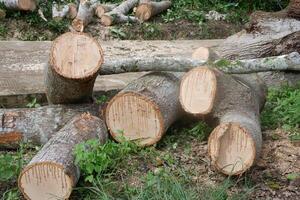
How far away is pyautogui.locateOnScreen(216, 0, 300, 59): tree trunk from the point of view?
19.8 feet

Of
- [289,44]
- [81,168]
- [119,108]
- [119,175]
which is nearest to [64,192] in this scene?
[81,168]

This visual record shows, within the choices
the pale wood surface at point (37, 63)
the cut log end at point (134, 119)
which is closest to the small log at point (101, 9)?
the pale wood surface at point (37, 63)

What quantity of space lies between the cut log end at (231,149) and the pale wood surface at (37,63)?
1819 millimetres

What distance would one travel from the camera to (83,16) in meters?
8.86

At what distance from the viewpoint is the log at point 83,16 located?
8711mm

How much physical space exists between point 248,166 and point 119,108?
3.66 feet

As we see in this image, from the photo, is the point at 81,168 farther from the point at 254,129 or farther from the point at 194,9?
the point at 194,9

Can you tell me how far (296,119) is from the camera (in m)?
4.91

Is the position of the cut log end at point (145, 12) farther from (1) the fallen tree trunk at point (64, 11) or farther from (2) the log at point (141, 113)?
(2) the log at point (141, 113)

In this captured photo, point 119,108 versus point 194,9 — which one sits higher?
point 119,108

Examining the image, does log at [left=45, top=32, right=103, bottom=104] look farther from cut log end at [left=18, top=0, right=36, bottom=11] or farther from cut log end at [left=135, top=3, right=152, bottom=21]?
cut log end at [left=135, top=3, right=152, bottom=21]

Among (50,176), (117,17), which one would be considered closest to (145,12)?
(117,17)

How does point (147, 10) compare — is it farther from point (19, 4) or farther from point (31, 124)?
point (31, 124)

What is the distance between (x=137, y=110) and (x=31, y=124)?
0.91 meters
